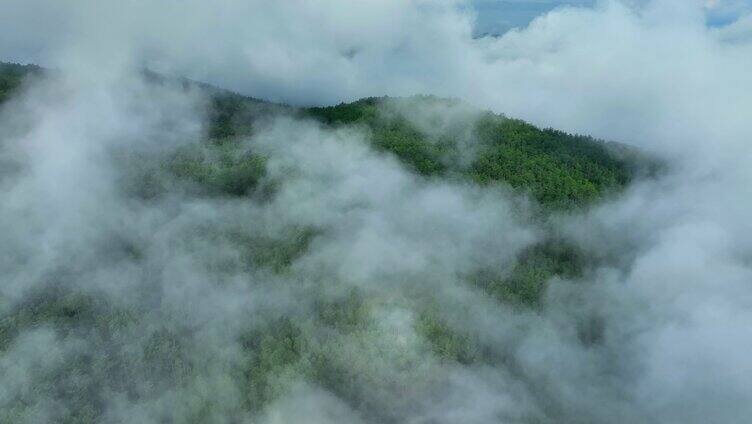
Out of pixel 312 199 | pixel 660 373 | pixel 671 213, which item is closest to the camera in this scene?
pixel 660 373

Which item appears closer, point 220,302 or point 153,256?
point 220,302

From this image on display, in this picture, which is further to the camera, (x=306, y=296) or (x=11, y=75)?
(x=11, y=75)

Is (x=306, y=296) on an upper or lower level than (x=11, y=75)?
lower

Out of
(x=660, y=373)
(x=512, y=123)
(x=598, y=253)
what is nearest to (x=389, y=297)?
(x=660, y=373)

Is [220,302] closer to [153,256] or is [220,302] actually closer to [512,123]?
[153,256]

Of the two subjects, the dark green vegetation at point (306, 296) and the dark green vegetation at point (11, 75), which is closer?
the dark green vegetation at point (306, 296)

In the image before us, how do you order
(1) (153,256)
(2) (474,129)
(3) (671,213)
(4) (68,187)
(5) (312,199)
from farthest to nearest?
1. (2) (474,129)
2. (3) (671,213)
3. (5) (312,199)
4. (4) (68,187)
5. (1) (153,256)

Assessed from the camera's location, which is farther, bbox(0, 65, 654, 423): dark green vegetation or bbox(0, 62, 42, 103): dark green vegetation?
bbox(0, 62, 42, 103): dark green vegetation

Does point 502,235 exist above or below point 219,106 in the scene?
below
